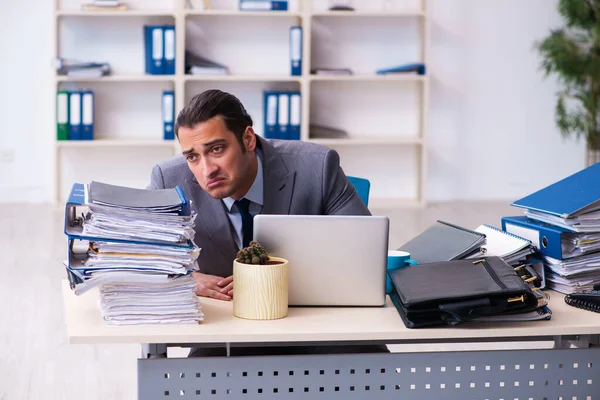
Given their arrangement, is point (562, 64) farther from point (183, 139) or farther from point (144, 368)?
point (144, 368)

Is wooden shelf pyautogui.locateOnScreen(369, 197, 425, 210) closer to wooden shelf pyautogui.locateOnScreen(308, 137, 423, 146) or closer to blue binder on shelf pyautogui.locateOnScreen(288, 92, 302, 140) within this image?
wooden shelf pyautogui.locateOnScreen(308, 137, 423, 146)

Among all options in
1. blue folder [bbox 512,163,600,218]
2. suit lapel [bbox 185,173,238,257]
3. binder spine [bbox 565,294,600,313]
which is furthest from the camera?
suit lapel [bbox 185,173,238,257]

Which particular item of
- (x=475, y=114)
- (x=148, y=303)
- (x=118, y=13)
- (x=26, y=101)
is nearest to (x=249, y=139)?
(x=148, y=303)

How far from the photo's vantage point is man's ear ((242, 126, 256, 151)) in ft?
7.93

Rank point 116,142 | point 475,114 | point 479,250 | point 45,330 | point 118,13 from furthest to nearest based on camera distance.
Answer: point 475,114 < point 116,142 < point 118,13 < point 45,330 < point 479,250

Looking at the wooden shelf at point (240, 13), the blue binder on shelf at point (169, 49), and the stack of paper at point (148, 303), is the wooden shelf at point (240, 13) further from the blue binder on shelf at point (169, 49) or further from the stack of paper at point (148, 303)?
the stack of paper at point (148, 303)

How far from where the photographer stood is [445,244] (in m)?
2.29

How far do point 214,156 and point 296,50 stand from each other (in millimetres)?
4226

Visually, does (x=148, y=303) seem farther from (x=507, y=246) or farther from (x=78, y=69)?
(x=78, y=69)

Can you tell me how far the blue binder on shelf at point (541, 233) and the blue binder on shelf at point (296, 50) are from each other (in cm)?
414

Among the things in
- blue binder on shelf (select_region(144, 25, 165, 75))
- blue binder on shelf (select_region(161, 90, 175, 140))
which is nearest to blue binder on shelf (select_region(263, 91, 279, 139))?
blue binder on shelf (select_region(161, 90, 175, 140))

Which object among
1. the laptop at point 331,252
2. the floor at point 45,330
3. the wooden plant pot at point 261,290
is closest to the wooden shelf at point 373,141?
the floor at point 45,330

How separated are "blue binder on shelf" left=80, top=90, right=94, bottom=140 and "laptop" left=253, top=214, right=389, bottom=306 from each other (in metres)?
4.57

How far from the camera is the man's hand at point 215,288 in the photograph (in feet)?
6.93
